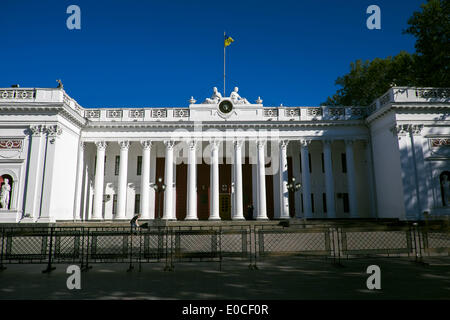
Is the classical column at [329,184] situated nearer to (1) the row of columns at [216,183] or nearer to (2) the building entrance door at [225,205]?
(1) the row of columns at [216,183]

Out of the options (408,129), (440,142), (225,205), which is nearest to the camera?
(408,129)

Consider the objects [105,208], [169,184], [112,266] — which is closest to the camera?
[112,266]

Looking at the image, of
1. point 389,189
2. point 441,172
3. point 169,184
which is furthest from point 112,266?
point 441,172

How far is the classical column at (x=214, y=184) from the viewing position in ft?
82.3

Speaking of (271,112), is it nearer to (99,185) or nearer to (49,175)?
(99,185)

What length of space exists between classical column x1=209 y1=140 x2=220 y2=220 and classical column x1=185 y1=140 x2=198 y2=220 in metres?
1.51

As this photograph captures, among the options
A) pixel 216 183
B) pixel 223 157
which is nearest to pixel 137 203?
pixel 216 183

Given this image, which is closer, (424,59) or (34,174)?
(34,174)

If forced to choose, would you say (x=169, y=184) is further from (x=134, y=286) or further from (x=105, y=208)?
(x=134, y=286)

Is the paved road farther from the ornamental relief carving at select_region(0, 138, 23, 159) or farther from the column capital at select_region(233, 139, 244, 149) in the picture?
the column capital at select_region(233, 139, 244, 149)

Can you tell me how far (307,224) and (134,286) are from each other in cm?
1667

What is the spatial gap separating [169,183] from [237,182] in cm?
615

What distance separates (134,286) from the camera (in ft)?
19.7

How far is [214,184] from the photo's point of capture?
25.5 m
